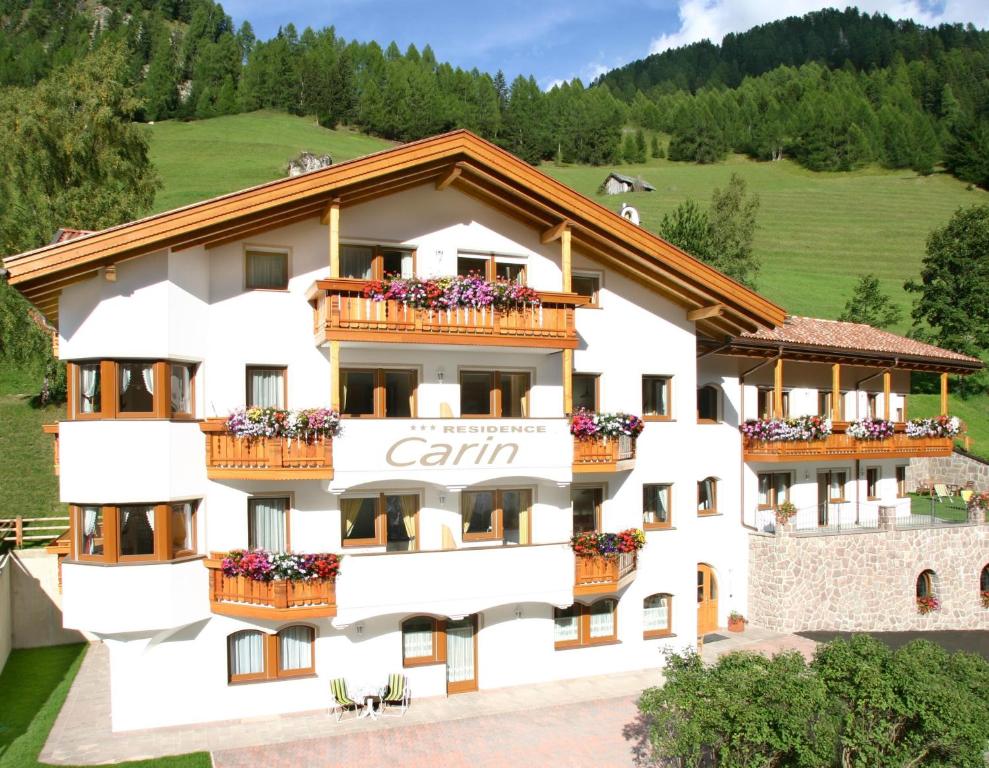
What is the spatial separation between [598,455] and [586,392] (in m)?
2.18

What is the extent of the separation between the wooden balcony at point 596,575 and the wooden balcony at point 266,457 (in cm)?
590

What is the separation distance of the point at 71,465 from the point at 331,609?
560cm

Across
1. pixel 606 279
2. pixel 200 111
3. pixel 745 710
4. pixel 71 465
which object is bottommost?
pixel 745 710

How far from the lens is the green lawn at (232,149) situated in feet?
251

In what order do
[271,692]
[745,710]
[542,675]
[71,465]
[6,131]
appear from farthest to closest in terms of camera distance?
[6,131] < [542,675] < [271,692] < [71,465] < [745,710]

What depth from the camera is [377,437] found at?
1639cm

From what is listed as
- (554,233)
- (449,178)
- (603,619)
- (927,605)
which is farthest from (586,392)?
(927,605)

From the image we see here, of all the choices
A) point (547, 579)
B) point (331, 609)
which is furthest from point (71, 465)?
point (547, 579)

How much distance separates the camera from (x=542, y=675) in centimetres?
1902

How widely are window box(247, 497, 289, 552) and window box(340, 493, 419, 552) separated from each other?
121cm

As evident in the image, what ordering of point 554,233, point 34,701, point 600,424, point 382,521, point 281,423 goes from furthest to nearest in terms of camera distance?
point 554,233, point 600,424, point 34,701, point 382,521, point 281,423

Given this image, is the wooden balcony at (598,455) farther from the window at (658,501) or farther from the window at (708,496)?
the window at (708,496)

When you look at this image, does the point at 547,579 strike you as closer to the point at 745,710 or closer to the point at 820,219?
A: the point at 745,710

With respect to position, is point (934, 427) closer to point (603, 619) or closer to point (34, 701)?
point (603, 619)
